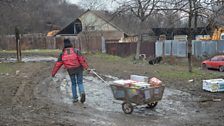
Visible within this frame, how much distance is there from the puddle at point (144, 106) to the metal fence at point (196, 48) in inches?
819

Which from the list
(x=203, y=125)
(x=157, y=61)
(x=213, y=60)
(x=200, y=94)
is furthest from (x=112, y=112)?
(x=157, y=61)

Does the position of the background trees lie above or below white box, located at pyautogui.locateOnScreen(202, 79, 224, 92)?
above

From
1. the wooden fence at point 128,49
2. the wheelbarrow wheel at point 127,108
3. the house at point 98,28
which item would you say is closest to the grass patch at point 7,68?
the wheelbarrow wheel at point 127,108

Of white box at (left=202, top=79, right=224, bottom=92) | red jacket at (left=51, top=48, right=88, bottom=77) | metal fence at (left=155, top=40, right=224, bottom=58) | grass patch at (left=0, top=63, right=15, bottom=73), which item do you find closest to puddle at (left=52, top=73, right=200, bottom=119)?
white box at (left=202, top=79, right=224, bottom=92)

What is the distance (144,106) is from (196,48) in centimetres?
2517

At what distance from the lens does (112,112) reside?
9875 mm

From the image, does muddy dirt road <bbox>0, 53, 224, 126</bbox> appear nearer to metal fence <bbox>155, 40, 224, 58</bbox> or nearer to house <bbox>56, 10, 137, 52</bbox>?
metal fence <bbox>155, 40, 224, 58</bbox>

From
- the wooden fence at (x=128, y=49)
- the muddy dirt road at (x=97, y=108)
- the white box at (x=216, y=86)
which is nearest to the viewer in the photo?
the muddy dirt road at (x=97, y=108)

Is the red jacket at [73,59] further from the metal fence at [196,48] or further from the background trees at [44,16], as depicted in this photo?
the background trees at [44,16]

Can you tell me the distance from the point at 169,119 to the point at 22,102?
4622 millimetres

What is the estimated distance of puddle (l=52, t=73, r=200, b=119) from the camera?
9.98 metres

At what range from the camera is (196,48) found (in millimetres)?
34812

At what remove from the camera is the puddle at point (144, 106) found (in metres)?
9.98

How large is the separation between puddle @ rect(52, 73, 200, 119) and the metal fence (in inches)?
819
